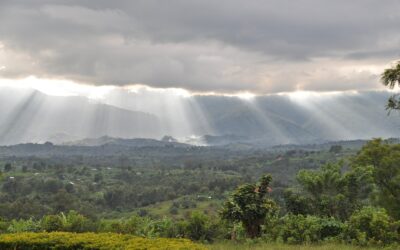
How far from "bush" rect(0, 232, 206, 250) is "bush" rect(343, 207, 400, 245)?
9.48 meters

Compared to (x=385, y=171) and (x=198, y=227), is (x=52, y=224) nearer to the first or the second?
(x=198, y=227)

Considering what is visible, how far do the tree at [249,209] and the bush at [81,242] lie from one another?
7892 millimetres

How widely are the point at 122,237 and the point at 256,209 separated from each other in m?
8.54

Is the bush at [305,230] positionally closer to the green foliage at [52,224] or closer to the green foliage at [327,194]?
the green foliage at [327,194]

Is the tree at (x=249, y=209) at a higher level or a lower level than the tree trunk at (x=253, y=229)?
higher

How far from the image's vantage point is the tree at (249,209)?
21844 mm

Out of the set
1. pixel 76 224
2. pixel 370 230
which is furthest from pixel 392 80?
pixel 76 224

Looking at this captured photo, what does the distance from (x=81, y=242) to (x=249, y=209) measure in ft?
31.3

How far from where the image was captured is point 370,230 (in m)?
20.4

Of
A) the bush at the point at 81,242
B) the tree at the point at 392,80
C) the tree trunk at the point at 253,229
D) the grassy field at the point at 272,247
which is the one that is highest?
the tree at the point at 392,80

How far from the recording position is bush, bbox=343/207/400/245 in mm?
19717

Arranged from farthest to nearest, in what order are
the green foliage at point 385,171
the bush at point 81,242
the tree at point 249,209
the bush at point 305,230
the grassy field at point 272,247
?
1. the green foliage at point 385,171
2. the tree at point 249,209
3. the bush at point 305,230
4. the grassy field at point 272,247
5. the bush at point 81,242

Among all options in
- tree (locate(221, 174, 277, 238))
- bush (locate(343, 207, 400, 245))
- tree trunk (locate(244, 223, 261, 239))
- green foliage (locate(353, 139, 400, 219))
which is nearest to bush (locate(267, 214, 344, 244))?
bush (locate(343, 207, 400, 245))

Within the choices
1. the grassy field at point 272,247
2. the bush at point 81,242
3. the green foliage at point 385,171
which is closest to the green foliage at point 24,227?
the bush at point 81,242
